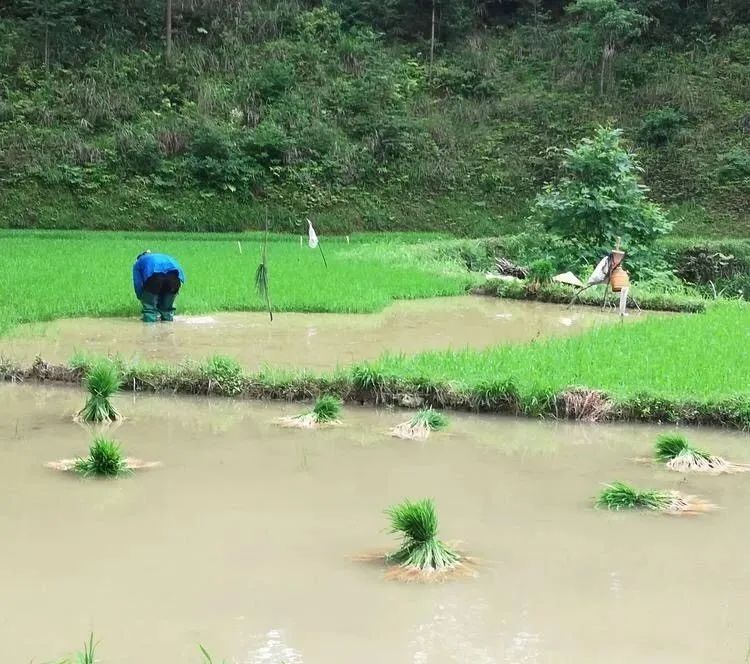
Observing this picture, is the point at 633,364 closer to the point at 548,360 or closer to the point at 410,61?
the point at 548,360

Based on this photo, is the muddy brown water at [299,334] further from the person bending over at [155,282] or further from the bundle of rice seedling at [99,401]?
the bundle of rice seedling at [99,401]

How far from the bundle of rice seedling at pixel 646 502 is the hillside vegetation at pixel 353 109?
62.0 feet

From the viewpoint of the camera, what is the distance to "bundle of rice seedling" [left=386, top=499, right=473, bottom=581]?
3.89 m

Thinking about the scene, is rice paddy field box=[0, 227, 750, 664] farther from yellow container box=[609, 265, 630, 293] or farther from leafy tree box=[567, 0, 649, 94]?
leafy tree box=[567, 0, 649, 94]

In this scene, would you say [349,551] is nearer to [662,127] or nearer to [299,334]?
[299,334]

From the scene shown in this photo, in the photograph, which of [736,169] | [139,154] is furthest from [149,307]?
[736,169]

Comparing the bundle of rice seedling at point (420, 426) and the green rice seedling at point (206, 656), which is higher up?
the bundle of rice seedling at point (420, 426)

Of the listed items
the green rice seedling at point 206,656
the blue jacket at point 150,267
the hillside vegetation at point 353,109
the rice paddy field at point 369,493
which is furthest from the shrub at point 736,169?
the green rice seedling at point 206,656

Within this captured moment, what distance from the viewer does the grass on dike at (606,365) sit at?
6961 mm

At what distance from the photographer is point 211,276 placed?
13.5 m

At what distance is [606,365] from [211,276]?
7236 mm

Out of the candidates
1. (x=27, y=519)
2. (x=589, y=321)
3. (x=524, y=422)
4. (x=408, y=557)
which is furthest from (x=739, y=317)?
(x=27, y=519)

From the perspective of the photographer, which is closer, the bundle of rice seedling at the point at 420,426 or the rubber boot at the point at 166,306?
the bundle of rice seedling at the point at 420,426

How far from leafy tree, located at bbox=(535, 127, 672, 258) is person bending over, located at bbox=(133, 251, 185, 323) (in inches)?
331
